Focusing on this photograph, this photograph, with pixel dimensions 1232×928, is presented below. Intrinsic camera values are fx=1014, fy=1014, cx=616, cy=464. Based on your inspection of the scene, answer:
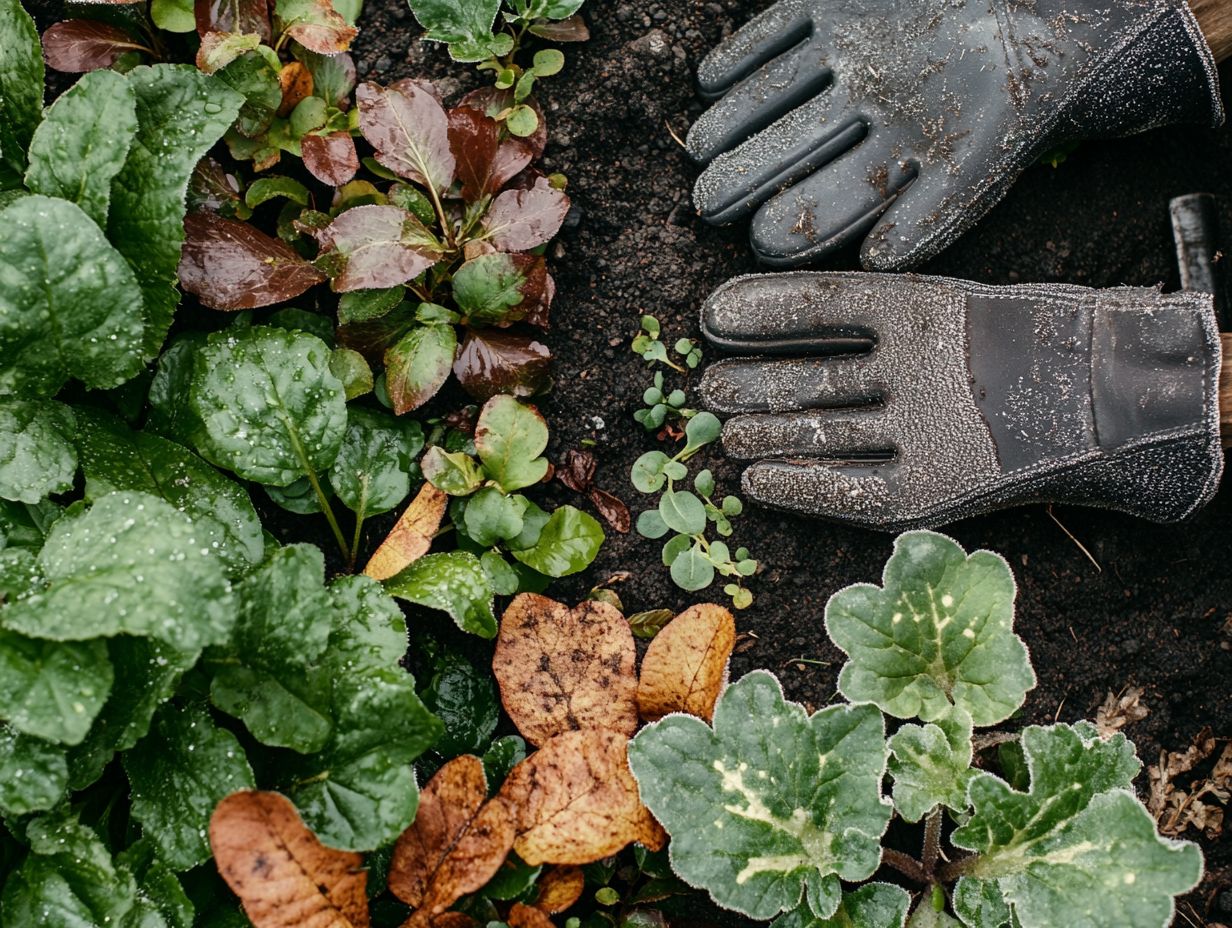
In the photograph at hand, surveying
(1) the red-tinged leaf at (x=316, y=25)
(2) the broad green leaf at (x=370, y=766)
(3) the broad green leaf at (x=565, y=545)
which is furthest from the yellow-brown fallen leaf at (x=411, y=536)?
(1) the red-tinged leaf at (x=316, y=25)

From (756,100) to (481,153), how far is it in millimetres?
512

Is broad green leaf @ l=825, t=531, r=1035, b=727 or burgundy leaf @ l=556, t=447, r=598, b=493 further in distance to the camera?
burgundy leaf @ l=556, t=447, r=598, b=493

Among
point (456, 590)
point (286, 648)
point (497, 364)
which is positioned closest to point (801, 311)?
point (497, 364)

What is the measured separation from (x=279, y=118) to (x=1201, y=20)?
5.32ft

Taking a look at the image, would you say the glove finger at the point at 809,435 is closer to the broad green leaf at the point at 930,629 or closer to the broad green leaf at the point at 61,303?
the broad green leaf at the point at 930,629

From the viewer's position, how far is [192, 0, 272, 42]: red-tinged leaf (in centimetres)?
165

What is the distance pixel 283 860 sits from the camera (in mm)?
1305

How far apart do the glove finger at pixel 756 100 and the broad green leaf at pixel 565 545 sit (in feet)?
2.30

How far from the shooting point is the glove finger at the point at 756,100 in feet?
5.95

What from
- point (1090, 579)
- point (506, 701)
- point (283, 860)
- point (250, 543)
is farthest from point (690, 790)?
point (1090, 579)

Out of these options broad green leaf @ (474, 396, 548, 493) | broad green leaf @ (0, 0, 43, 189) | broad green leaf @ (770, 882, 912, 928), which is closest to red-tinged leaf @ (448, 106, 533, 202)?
broad green leaf @ (474, 396, 548, 493)

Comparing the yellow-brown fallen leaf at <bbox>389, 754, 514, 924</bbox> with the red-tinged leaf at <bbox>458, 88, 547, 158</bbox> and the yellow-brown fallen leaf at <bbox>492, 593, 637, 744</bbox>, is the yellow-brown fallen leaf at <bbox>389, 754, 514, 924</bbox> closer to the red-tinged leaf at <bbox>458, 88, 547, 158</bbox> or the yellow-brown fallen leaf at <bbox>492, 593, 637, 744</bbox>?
the yellow-brown fallen leaf at <bbox>492, 593, 637, 744</bbox>

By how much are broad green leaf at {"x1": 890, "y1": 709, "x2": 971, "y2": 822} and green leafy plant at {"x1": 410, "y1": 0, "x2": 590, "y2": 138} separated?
115 centimetres

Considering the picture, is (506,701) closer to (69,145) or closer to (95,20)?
(69,145)
